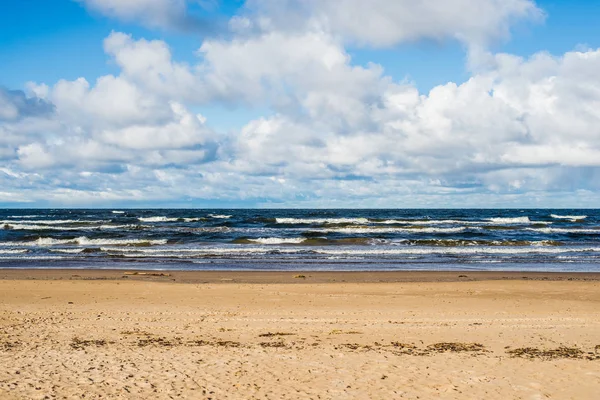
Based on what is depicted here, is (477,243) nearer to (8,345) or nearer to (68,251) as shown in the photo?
(68,251)

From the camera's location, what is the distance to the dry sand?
6.87 meters

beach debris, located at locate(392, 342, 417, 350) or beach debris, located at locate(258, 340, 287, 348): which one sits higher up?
beach debris, located at locate(258, 340, 287, 348)

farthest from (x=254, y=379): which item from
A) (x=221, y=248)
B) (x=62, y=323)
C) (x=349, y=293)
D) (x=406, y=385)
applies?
(x=221, y=248)

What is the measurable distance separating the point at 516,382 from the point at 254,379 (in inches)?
139

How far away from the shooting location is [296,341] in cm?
949

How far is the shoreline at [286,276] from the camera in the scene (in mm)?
19438

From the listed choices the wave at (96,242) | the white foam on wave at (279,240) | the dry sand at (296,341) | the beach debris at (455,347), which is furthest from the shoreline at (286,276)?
the white foam on wave at (279,240)

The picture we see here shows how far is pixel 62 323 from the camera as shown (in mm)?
10883

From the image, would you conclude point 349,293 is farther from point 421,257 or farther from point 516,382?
point 421,257

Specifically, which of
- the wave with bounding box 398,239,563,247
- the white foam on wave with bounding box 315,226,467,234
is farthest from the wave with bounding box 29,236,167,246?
the wave with bounding box 398,239,563,247

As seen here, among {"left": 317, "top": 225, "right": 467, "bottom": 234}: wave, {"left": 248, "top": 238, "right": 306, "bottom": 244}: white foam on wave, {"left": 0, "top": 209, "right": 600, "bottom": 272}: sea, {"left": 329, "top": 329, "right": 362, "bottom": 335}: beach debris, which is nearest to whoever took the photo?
{"left": 329, "top": 329, "right": 362, "bottom": 335}: beach debris

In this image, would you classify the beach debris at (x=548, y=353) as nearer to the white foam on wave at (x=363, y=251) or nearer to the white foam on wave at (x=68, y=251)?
the white foam on wave at (x=363, y=251)

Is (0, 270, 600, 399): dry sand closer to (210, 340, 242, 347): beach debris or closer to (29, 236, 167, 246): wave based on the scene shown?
(210, 340, 242, 347): beach debris

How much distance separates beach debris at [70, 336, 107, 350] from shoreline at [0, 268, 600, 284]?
9433mm
